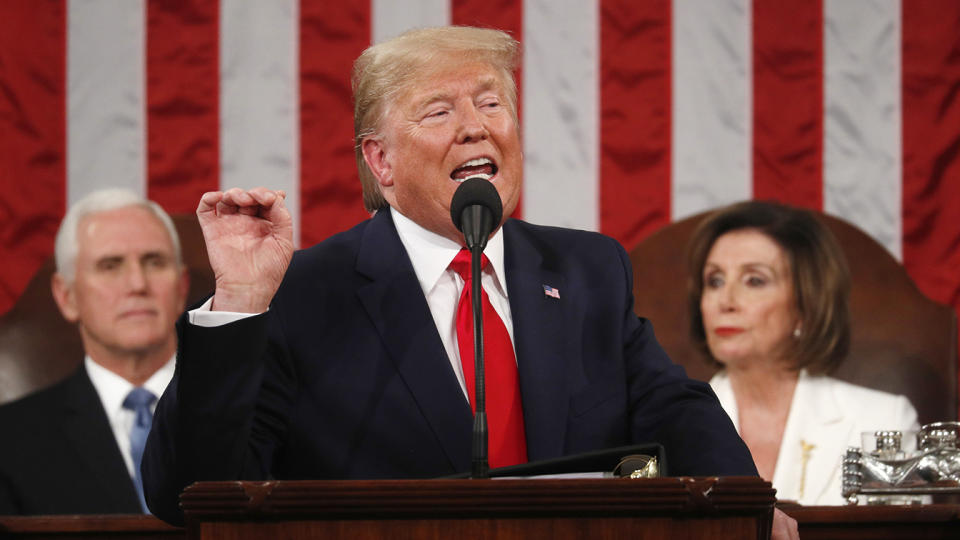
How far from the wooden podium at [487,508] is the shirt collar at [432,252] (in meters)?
0.88

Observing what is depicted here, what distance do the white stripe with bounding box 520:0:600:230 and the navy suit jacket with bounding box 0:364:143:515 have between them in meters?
1.52

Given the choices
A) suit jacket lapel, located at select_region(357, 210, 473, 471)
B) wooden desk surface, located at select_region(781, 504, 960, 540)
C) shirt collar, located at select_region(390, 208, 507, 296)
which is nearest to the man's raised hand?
suit jacket lapel, located at select_region(357, 210, 473, 471)

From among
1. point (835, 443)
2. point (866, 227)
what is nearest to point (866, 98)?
point (866, 227)

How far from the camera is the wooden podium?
1.27 m

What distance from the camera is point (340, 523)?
4.24ft

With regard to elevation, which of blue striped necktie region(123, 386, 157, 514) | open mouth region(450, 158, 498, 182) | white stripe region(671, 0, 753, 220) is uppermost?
white stripe region(671, 0, 753, 220)

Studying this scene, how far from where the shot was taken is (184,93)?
12.4 feet

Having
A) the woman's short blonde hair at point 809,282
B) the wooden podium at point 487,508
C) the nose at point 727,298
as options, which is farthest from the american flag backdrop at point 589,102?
the wooden podium at point 487,508

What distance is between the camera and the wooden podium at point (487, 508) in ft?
4.16

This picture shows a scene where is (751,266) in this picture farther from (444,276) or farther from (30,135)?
(30,135)

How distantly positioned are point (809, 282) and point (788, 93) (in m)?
0.69

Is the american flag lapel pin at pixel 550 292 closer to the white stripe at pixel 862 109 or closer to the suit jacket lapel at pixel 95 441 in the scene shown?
the suit jacket lapel at pixel 95 441

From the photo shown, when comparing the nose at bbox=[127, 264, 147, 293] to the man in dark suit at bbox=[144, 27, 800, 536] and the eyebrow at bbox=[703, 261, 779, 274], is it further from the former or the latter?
the eyebrow at bbox=[703, 261, 779, 274]

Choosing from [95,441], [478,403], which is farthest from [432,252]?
[95,441]
